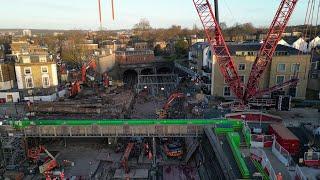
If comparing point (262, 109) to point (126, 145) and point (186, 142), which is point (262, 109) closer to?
point (186, 142)

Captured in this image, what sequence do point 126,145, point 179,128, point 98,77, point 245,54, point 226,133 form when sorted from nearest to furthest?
point 226,133
point 179,128
point 126,145
point 245,54
point 98,77

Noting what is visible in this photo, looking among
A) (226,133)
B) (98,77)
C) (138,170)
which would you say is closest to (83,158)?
(138,170)

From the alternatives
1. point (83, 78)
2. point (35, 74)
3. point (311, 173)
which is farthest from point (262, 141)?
point (83, 78)

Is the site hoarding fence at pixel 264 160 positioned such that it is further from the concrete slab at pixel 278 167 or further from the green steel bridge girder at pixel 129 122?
the green steel bridge girder at pixel 129 122

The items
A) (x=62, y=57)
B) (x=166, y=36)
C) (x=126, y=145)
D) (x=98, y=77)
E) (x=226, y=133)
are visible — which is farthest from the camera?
(x=166, y=36)

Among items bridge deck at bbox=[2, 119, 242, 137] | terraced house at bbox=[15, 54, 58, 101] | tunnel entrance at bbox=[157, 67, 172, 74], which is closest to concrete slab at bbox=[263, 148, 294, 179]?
bridge deck at bbox=[2, 119, 242, 137]

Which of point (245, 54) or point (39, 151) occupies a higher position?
point (245, 54)

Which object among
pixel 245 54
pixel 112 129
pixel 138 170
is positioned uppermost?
pixel 245 54
